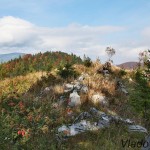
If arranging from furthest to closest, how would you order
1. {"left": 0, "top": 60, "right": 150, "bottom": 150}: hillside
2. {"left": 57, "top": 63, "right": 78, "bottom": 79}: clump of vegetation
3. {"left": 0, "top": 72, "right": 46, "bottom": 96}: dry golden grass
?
{"left": 0, "top": 72, "right": 46, "bottom": 96}: dry golden grass < {"left": 57, "top": 63, "right": 78, "bottom": 79}: clump of vegetation < {"left": 0, "top": 60, "right": 150, "bottom": 150}: hillside

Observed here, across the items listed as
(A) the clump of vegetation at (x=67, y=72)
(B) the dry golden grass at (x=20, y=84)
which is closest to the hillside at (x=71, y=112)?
(B) the dry golden grass at (x=20, y=84)

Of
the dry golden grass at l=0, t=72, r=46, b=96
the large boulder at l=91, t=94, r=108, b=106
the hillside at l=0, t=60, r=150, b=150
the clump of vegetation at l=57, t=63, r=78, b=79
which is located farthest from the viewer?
the dry golden grass at l=0, t=72, r=46, b=96

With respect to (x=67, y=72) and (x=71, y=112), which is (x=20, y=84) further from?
(x=71, y=112)

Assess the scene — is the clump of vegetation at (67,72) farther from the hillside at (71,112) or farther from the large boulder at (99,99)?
the large boulder at (99,99)

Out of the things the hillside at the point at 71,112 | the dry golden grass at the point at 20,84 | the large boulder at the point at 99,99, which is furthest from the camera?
the dry golden grass at the point at 20,84

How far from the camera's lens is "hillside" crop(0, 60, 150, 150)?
9.41m

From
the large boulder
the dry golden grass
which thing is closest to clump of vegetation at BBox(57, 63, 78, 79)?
the dry golden grass

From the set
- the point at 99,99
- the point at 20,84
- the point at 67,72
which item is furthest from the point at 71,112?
the point at 20,84

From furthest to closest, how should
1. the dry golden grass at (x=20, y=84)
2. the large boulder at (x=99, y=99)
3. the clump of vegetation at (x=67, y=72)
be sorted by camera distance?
the dry golden grass at (x=20, y=84), the clump of vegetation at (x=67, y=72), the large boulder at (x=99, y=99)

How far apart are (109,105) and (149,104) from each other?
211 cm

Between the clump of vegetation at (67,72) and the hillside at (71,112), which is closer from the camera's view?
the hillside at (71,112)

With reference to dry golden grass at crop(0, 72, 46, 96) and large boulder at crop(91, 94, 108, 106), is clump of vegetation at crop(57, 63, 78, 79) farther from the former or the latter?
large boulder at crop(91, 94, 108, 106)

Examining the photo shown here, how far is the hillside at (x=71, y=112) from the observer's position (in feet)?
30.9

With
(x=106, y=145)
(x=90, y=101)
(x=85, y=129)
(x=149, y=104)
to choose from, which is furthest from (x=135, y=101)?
(x=106, y=145)
